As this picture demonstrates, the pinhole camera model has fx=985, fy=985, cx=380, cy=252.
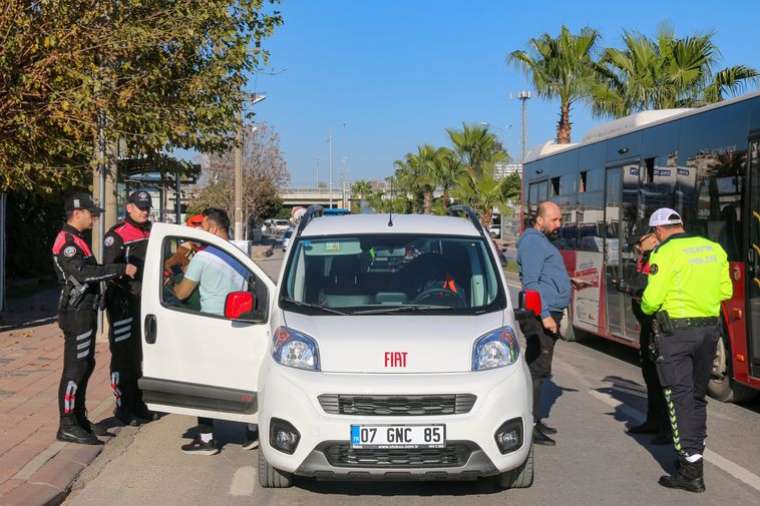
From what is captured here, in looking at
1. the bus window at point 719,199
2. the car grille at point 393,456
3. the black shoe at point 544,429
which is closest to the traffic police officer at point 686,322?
the black shoe at point 544,429

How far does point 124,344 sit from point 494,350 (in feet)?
12.1

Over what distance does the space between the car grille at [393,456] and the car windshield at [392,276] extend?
975 millimetres

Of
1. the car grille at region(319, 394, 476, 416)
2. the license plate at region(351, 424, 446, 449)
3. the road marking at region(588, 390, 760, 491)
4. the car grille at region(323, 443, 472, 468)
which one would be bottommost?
the road marking at region(588, 390, 760, 491)

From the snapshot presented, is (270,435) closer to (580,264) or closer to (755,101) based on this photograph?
(755,101)

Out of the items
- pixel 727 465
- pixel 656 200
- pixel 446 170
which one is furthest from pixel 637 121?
pixel 446 170

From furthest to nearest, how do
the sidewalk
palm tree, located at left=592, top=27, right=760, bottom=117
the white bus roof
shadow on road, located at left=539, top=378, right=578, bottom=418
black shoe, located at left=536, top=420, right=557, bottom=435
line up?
palm tree, located at left=592, top=27, right=760, bottom=117, the white bus roof, shadow on road, located at left=539, top=378, right=578, bottom=418, black shoe, located at left=536, top=420, right=557, bottom=435, the sidewalk

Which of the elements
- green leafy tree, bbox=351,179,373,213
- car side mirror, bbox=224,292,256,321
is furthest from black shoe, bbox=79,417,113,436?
green leafy tree, bbox=351,179,373,213

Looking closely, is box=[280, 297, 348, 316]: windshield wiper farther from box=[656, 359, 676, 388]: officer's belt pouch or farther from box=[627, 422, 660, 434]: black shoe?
box=[627, 422, 660, 434]: black shoe

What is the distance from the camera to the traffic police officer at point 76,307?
291 inches

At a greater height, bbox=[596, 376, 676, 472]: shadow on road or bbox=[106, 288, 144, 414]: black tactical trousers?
bbox=[106, 288, 144, 414]: black tactical trousers

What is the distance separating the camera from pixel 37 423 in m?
8.17

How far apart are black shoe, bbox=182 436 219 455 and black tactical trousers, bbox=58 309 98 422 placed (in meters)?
0.92

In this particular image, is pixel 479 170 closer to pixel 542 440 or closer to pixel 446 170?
pixel 446 170

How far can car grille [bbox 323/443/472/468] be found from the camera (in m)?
5.71
